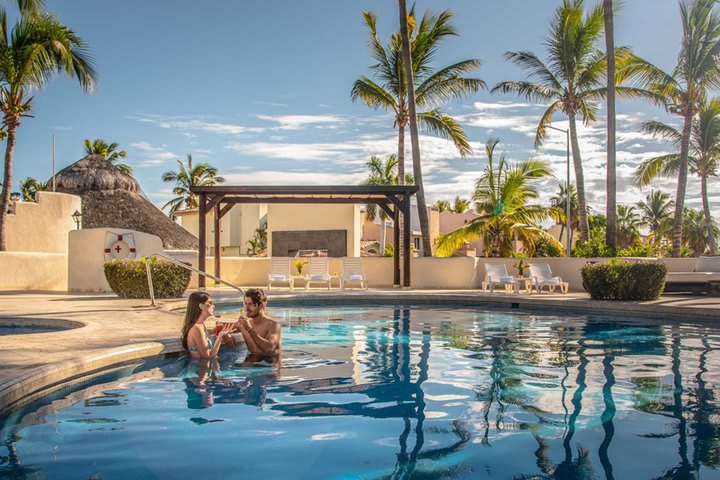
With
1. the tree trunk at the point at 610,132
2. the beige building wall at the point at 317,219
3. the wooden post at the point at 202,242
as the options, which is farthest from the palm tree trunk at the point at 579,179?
the wooden post at the point at 202,242

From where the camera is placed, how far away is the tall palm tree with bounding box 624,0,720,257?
20016 mm

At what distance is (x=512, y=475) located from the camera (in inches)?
143

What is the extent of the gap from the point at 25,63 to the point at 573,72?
17.7 m

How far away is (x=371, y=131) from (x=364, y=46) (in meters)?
8.39

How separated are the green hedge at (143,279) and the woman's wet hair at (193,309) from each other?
22.2 ft

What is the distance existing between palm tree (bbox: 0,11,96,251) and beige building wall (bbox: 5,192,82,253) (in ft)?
3.76

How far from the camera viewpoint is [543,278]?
1602 cm

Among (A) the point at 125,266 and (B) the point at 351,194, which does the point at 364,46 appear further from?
(A) the point at 125,266

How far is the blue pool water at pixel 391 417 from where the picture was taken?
12.4ft

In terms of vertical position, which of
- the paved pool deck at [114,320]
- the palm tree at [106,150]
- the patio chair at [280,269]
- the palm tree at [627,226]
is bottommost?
the paved pool deck at [114,320]

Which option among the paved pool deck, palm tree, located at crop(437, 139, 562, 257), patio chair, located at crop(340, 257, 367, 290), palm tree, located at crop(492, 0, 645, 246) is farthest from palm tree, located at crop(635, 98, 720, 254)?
patio chair, located at crop(340, 257, 367, 290)

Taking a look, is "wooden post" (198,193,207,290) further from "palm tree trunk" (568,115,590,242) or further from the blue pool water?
"palm tree trunk" (568,115,590,242)

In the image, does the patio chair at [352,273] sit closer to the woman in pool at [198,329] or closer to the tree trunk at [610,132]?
the tree trunk at [610,132]

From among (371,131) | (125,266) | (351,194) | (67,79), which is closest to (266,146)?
(371,131)
